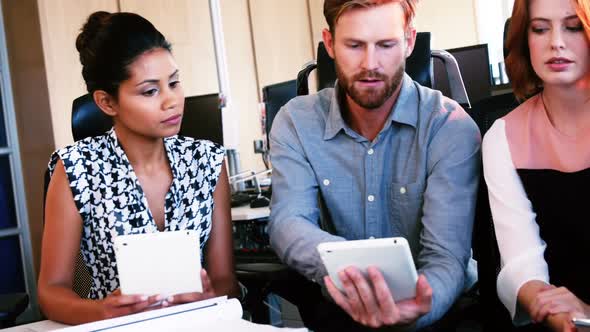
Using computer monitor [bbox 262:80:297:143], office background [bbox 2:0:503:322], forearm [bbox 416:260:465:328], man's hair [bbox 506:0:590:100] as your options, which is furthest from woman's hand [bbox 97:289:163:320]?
office background [bbox 2:0:503:322]

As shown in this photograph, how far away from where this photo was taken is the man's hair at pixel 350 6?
1809 millimetres

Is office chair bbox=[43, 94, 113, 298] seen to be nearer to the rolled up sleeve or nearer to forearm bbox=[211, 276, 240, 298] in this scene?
forearm bbox=[211, 276, 240, 298]

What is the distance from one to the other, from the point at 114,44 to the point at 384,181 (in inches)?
30.2

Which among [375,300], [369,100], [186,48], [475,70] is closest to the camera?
[375,300]

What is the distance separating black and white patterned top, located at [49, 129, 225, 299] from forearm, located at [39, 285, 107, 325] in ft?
0.61

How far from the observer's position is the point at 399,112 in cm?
186

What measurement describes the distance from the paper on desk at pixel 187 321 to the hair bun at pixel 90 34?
0.95 m

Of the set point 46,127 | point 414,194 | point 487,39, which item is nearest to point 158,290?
point 414,194

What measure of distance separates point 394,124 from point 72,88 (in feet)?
11.2

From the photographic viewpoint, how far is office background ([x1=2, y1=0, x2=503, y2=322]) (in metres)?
4.79

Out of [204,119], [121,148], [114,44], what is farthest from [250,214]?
[114,44]

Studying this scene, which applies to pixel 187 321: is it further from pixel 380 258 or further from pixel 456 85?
pixel 456 85

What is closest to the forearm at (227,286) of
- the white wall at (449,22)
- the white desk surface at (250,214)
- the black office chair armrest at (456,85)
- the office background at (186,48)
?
the black office chair armrest at (456,85)

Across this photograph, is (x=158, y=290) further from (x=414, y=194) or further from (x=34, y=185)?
(x=34, y=185)
